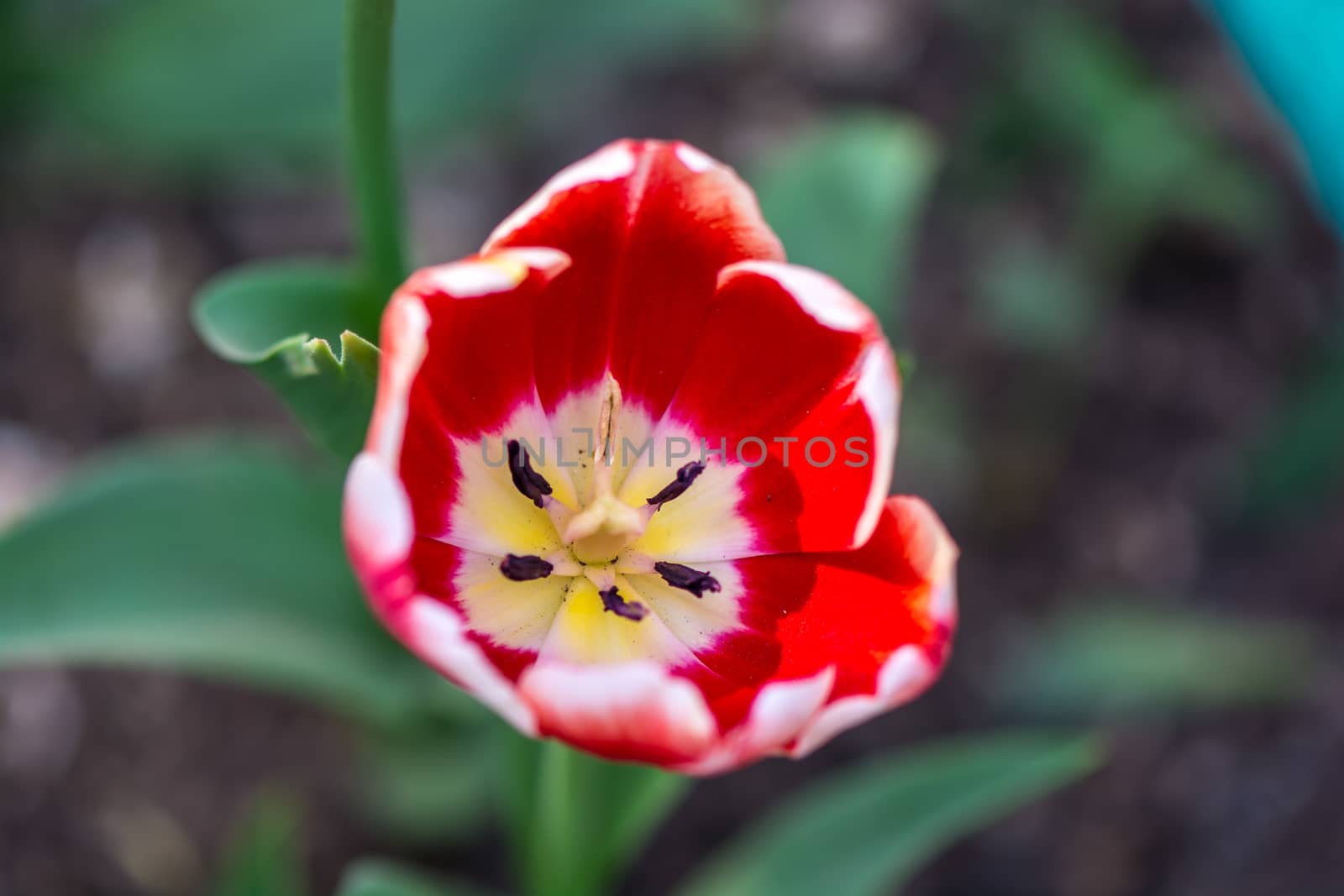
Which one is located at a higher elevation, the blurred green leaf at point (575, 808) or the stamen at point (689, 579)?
the stamen at point (689, 579)

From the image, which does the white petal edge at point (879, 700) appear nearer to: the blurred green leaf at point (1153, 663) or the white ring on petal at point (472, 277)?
the white ring on petal at point (472, 277)

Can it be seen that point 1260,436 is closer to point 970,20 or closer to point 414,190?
point 970,20

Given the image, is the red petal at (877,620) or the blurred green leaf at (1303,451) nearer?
the red petal at (877,620)

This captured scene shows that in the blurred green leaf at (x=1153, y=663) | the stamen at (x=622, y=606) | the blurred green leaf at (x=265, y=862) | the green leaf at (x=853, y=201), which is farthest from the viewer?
the blurred green leaf at (x=1153, y=663)

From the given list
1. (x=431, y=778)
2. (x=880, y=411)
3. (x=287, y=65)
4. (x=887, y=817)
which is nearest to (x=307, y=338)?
(x=880, y=411)

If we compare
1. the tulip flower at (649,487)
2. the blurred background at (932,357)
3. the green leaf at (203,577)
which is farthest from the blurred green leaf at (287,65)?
the tulip flower at (649,487)

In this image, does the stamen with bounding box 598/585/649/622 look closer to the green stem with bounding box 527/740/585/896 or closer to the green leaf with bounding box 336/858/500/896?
the green stem with bounding box 527/740/585/896
